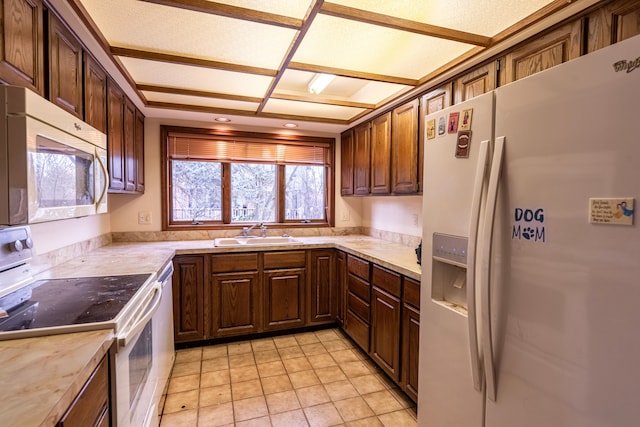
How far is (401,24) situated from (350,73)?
592mm

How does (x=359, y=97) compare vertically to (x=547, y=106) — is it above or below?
above

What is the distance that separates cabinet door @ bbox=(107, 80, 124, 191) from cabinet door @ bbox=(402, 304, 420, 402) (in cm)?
215

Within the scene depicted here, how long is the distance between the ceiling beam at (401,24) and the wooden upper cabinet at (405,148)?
77cm

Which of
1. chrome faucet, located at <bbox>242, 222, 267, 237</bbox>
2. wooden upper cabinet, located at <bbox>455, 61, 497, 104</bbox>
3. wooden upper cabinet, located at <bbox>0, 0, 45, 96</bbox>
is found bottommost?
chrome faucet, located at <bbox>242, 222, 267, 237</bbox>

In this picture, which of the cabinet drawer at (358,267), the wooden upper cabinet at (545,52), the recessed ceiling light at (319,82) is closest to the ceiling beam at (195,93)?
the recessed ceiling light at (319,82)

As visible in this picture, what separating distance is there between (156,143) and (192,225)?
35.7 inches

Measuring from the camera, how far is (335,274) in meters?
3.12

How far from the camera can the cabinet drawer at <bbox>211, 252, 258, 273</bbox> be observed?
2758 mm

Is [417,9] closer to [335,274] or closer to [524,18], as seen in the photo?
[524,18]

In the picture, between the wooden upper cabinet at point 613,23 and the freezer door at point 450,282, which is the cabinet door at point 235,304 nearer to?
the freezer door at point 450,282

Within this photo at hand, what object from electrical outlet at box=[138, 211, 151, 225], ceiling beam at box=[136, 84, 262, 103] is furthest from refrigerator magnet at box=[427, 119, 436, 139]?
electrical outlet at box=[138, 211, 151, 225]

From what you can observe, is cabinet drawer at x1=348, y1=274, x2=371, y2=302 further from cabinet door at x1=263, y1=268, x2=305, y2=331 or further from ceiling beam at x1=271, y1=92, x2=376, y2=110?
ceiling beam at x1=271, y1=92, x2=376, y2=110

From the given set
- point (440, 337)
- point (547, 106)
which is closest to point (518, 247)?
point (547, 106)

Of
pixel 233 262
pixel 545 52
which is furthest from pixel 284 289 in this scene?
pixel 545 52
